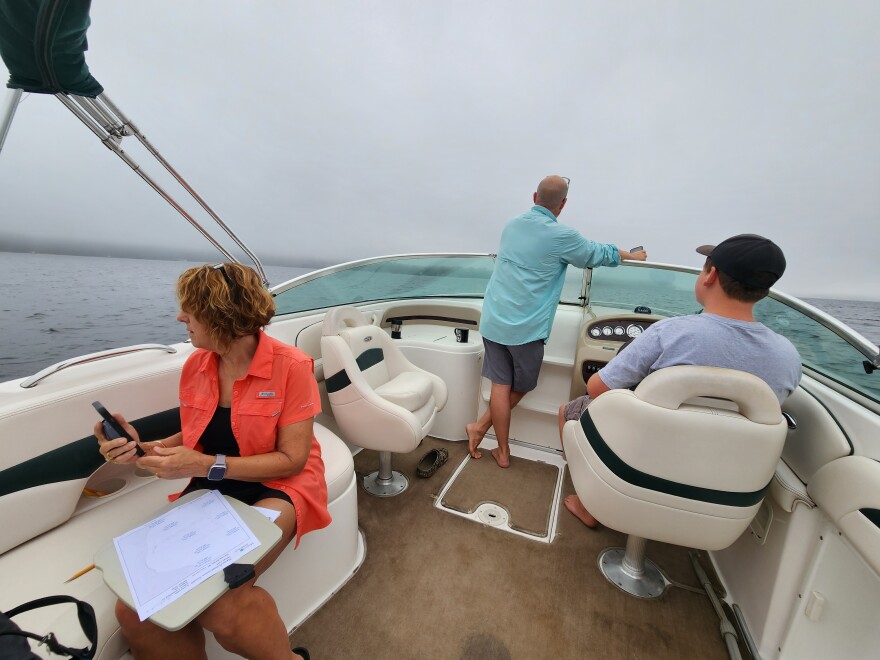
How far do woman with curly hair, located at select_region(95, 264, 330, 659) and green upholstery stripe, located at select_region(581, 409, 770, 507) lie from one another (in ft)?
3.03

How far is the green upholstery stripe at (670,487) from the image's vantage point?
103 centimetres

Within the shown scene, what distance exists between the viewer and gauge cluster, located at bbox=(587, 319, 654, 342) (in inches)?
81.3

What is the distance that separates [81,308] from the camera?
260 cm

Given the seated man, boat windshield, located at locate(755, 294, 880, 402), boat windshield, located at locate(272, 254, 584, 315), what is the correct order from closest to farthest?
the seated man
boat windshield, located at locate(755, 294, 880, 402)
boat windshield, located at locate(272, 254, 584, 315)

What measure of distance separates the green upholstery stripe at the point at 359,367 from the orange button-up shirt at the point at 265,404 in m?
0.55

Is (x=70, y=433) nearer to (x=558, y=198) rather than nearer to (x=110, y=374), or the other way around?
(x=110, y=374)

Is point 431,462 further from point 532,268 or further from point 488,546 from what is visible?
point 532,268

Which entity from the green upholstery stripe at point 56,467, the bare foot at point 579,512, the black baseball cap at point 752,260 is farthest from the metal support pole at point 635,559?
the green upholstery stripe at point 56,467

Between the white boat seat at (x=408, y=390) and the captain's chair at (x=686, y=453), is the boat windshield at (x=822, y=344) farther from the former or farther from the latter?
the white boat seat at (x=408, y=390)

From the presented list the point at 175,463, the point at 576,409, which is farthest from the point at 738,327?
the point at 175,463

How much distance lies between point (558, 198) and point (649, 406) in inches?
50.9

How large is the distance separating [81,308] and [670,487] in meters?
3.75

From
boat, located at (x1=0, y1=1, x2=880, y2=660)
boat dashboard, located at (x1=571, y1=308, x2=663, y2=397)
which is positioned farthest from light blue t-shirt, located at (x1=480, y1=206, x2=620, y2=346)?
boat, located at (x1=0, y1=1, x2=880, y2=660)

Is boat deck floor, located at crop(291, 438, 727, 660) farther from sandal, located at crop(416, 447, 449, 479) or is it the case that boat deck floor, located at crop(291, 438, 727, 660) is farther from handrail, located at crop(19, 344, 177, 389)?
handrail, located at crop(19, 344, 177, 389)
